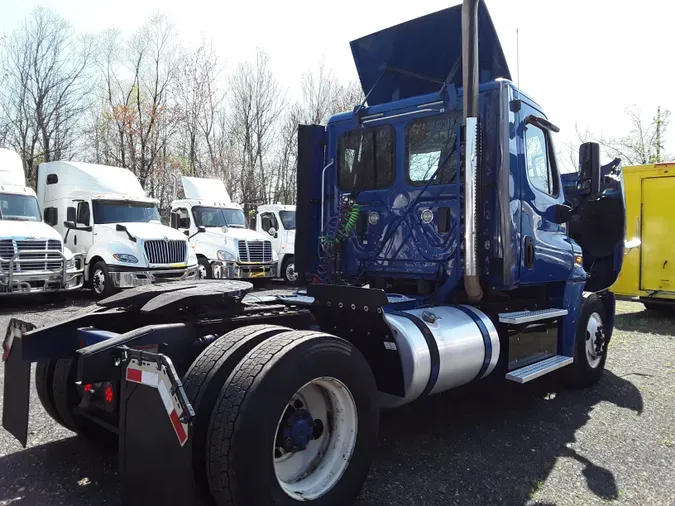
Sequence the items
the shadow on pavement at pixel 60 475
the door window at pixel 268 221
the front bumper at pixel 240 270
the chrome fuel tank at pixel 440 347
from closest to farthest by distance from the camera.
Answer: the shadow on pavement at pixel 60 475
the chrome fuel tank at pixel 440 347
the front bumper at pixel 240 270
the door window at pixel 268 221

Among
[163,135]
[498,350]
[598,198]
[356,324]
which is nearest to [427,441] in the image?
[498,350]

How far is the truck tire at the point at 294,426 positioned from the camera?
242 cm

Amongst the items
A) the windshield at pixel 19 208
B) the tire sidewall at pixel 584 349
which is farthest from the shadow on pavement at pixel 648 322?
the windshield at pixel 19 208

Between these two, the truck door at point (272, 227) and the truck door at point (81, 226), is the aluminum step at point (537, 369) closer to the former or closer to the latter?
the truck door at point (81, 226)

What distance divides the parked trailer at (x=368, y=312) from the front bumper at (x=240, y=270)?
9.69 metres

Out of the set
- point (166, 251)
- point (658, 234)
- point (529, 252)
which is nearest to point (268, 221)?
point (166, 251)

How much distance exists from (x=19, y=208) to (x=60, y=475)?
1055 cm

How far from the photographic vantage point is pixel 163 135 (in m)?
29.4

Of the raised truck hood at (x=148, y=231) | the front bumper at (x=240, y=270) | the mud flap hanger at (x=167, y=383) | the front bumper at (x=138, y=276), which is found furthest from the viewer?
the front bumper at (x=240, y=270)

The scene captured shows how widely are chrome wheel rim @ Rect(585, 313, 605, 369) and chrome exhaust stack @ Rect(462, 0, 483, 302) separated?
86.3 inches

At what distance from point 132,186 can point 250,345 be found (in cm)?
1248

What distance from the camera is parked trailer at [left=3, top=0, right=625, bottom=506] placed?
2.49m

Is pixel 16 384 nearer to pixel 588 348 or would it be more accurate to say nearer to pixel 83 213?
pixel 588 348

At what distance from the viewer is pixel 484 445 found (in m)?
4.05
